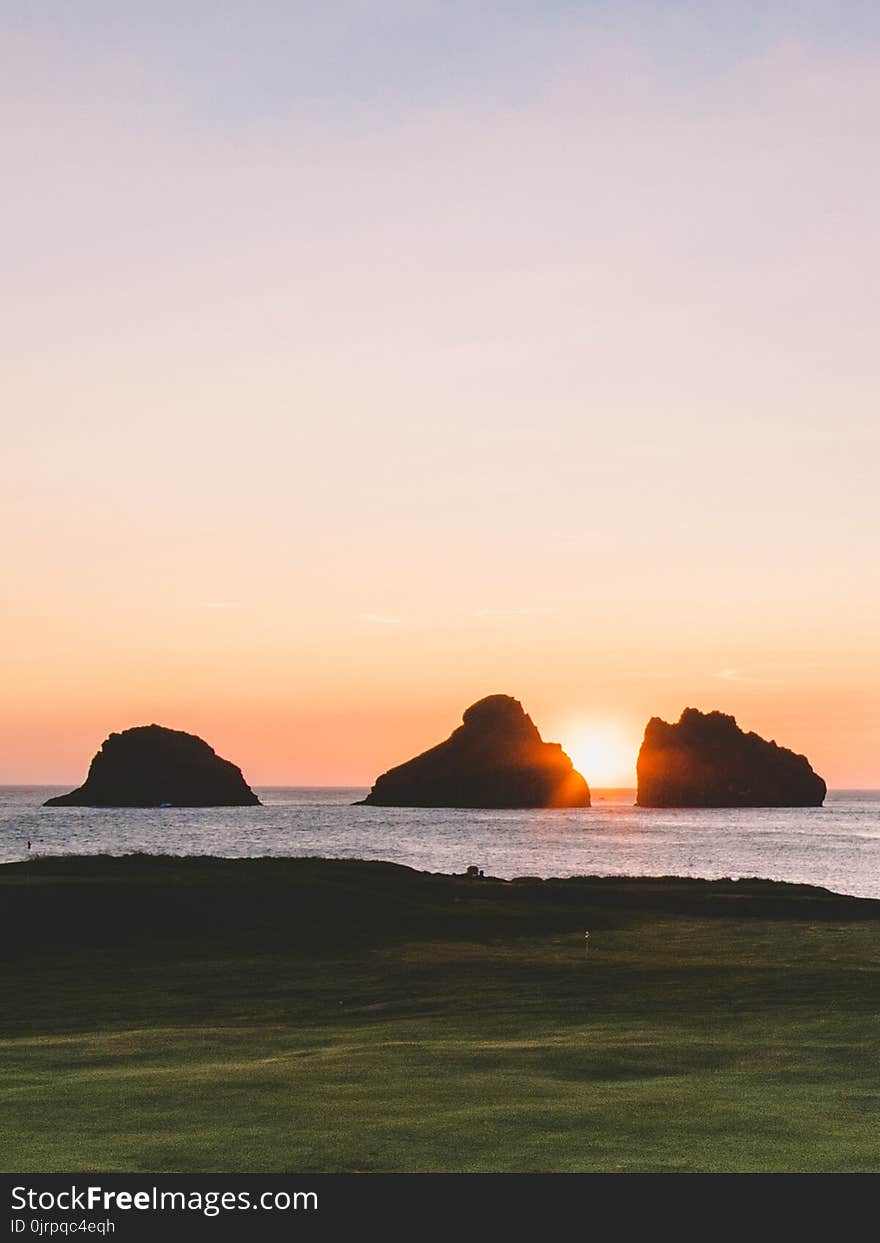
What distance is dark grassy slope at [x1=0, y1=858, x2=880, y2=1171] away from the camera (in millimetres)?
12047

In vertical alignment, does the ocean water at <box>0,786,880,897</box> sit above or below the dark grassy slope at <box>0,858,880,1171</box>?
below

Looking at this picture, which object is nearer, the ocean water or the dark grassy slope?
the dark grassy slope

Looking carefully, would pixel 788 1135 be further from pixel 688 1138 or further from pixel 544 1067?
pixel 544 1067

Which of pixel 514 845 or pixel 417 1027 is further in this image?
pixel 514 845

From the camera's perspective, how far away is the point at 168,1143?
11867mm

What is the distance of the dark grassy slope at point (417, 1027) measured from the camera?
12047 mm

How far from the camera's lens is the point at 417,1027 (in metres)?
21.9

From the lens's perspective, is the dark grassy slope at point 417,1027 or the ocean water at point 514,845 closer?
the dark grassy slope at point 417,1027

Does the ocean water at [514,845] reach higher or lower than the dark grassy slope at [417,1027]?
lower
